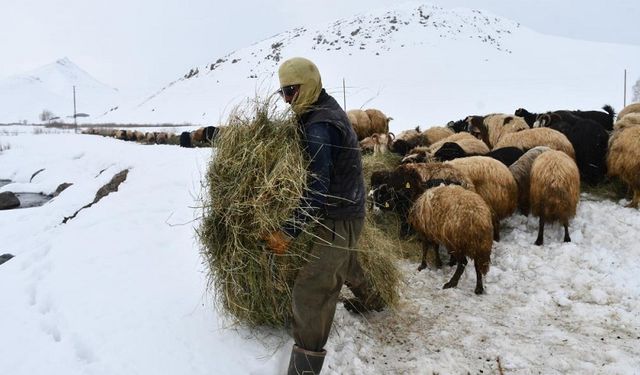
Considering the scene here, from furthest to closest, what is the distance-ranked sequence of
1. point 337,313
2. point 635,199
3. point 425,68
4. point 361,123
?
point 425,68
point 361,123
point 635,199
point 337,313

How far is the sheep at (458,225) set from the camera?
5.21 m

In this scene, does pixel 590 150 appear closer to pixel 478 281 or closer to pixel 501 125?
pixel 501 125

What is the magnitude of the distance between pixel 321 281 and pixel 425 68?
4436cm

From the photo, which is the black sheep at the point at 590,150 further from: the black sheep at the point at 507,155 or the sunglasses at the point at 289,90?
the sunglasses at the point at 289,90

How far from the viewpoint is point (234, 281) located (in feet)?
11.3

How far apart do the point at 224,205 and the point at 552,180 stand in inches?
191

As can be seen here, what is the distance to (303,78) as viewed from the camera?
3.13 metres

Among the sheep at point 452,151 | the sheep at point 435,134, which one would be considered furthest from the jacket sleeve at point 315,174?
the sheep at point 435,134

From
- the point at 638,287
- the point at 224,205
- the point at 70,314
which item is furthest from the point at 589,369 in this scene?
the point at 70,314

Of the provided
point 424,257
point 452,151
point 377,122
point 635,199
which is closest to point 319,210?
point 424,257

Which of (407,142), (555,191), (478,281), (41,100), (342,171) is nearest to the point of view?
(342,171)

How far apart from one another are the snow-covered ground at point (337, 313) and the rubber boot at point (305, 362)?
9.3 inches

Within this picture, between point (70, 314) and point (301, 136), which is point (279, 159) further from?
point (70, 314)

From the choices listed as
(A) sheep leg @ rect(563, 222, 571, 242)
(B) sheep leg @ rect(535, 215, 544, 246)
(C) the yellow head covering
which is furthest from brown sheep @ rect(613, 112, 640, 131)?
(C) the yellow head covering
